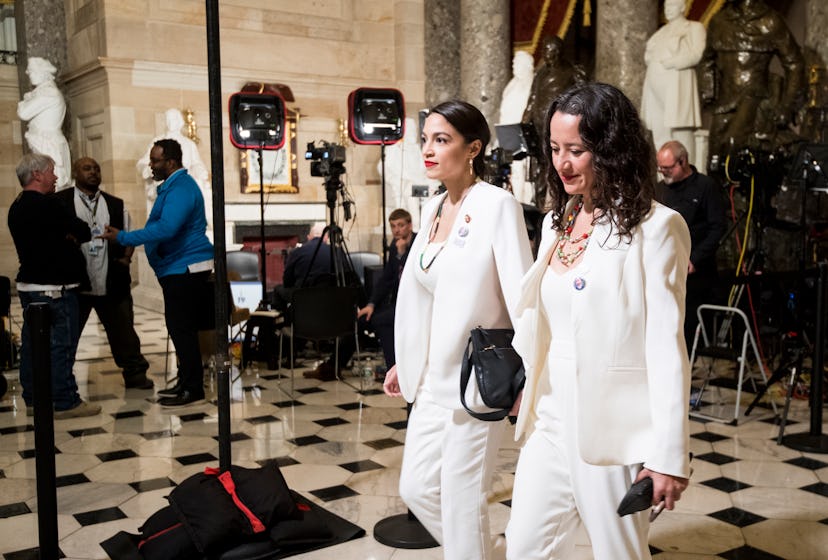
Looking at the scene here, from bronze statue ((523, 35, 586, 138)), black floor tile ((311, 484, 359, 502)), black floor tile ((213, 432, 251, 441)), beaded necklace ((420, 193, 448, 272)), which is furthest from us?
bronze statue ((523, 35, 586, 138))

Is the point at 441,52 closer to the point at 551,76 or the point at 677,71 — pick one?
the point at 551,76

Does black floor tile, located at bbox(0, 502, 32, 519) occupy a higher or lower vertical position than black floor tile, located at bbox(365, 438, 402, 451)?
higher

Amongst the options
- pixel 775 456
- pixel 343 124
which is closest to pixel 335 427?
pixel 775 456

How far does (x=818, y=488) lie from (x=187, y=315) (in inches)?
155

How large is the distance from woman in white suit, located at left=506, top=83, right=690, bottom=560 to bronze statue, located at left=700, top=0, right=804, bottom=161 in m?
7.50

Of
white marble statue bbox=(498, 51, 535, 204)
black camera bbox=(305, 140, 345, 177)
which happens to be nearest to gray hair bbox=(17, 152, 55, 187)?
black camera bbox=(305, 140, 345, 177)

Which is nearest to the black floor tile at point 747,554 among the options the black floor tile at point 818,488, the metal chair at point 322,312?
the black floor tile at point 818,488

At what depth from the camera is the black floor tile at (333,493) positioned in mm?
4238

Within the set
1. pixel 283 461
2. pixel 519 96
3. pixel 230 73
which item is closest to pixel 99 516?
pixel 283 461

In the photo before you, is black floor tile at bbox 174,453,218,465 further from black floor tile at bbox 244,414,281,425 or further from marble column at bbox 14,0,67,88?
marble column at bbox 14,0,67,88

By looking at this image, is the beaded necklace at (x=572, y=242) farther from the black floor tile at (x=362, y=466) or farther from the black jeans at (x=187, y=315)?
the black jeans at (x=187, y=315)

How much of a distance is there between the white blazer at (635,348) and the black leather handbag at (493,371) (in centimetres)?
52

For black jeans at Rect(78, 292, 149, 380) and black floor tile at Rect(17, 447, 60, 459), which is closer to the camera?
black floor tile at Rect(17, 447, 60, 459)

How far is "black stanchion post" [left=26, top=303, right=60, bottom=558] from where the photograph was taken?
A: 2.88m
